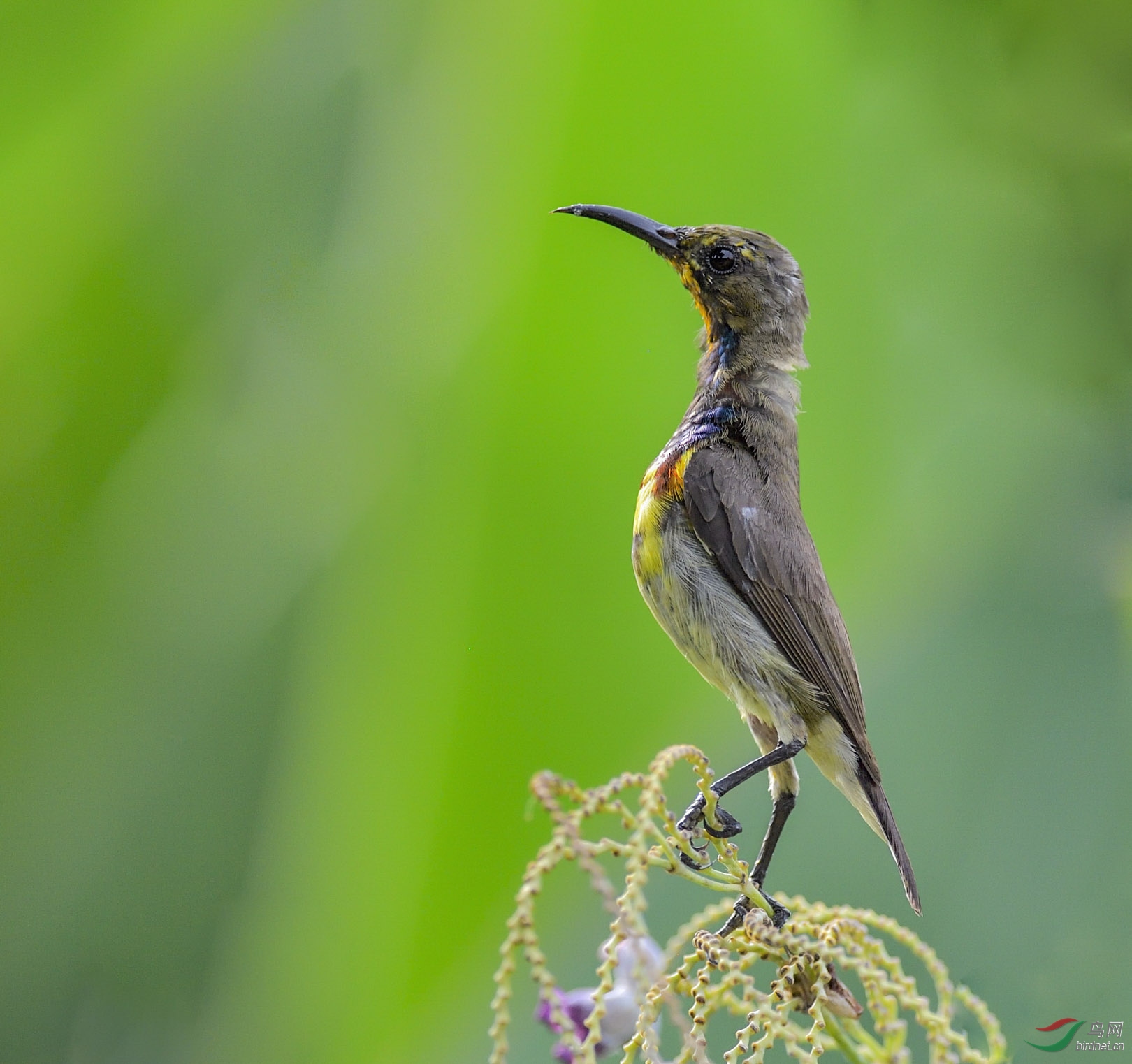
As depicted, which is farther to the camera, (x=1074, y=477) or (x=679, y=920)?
(x=1074, y=477)

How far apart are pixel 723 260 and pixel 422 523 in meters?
0.57

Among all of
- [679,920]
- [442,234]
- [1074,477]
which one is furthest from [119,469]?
[1074,477]

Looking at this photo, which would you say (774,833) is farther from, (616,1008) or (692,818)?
(616,1008)

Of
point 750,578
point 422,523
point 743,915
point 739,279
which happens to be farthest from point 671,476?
point 743,915

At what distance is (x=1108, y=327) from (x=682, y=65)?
98cm

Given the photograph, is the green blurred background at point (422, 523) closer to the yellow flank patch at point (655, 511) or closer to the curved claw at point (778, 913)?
the yellow flank patch at point (655, 511)

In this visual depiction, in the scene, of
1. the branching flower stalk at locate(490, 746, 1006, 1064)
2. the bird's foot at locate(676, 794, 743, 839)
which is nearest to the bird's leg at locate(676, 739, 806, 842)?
the bird's foot at locate(676, 794, 743, 839)

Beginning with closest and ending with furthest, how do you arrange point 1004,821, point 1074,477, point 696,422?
point 696,422
point 1004,821
point 1074,477

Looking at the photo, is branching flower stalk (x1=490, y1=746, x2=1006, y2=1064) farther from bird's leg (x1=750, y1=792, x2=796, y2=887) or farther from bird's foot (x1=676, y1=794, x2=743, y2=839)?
bird's leg (x1=750, y1=792, x2=796, y2=887)

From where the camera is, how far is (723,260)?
143cm

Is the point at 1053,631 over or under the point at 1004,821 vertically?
over

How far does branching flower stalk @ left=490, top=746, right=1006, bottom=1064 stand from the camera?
693mm

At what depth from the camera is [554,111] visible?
1.58m

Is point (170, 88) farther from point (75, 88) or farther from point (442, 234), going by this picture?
point (442, 234)
